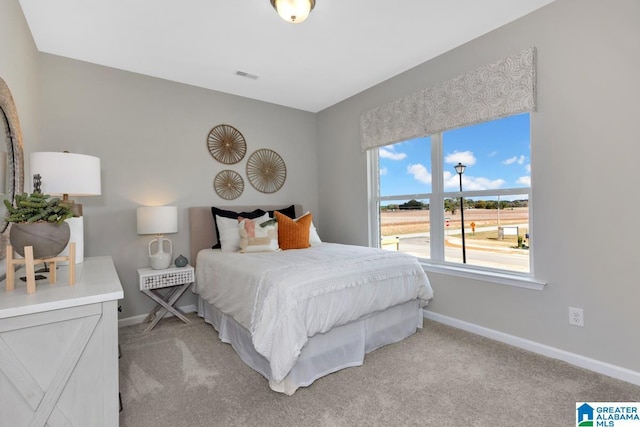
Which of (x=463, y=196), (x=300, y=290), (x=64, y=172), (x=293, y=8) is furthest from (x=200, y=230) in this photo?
(x=463, y=196)

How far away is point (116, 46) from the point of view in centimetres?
274

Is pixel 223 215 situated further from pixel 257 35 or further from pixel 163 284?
pixel 257 35

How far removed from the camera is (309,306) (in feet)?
6.52

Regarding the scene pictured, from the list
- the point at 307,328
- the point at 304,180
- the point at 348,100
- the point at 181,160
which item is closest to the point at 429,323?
the point at 307,328

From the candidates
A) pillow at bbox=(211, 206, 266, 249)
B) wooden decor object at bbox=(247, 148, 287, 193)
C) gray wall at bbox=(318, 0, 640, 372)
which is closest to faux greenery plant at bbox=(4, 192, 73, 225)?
pillow at bbox=(211, 206, 266, 249)

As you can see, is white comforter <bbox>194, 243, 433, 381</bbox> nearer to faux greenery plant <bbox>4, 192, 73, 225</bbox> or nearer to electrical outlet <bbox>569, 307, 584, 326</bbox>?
electrical outlet <bbox>569, 307, 584, 326</bbox>

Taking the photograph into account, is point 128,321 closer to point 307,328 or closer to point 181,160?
point 181,160

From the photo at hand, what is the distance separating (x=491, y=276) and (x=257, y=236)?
7.11 ft

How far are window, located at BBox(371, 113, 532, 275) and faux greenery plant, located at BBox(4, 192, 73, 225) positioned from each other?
9.76 feet

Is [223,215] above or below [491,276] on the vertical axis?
above

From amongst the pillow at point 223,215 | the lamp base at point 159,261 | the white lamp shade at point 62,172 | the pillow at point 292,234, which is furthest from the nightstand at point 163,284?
the white lamp shade at point 62,172

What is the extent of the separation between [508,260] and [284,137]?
305 cm

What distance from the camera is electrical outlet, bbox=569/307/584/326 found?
7.24 feet

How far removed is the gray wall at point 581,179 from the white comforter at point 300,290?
34.7 inches
